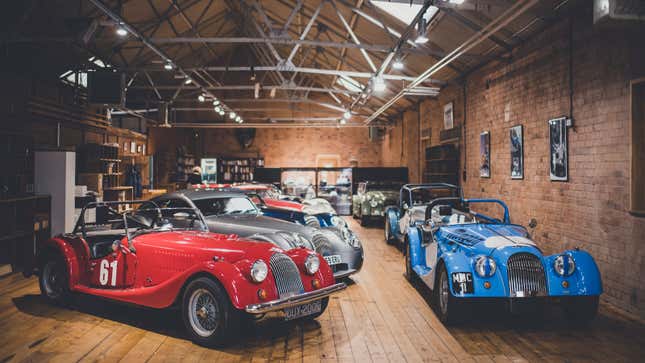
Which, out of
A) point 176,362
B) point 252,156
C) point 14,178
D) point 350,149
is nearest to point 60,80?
point 14,178

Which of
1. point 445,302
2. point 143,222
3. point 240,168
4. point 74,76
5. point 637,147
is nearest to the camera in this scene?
point 445,302

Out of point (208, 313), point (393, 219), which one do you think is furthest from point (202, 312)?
point (393, 219)

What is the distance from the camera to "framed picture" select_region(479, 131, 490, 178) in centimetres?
907

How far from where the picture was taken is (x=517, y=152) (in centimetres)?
768

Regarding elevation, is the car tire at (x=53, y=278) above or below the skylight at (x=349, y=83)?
below

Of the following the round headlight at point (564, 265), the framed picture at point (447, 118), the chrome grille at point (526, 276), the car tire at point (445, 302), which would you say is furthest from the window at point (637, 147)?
the framed picture at point (447, 118)

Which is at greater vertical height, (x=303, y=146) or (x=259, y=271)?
(x=303, y=146)

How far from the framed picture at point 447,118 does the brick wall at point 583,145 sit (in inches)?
112

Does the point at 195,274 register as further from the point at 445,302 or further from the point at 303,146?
the point at 303,146

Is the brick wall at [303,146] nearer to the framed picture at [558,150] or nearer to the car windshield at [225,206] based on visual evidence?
the car windshield at [225,206]

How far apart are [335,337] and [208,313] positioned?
116 cm

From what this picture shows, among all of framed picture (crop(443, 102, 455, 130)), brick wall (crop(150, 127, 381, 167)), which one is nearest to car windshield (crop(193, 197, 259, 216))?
framed picture (crop(443, 102, 455, 130))

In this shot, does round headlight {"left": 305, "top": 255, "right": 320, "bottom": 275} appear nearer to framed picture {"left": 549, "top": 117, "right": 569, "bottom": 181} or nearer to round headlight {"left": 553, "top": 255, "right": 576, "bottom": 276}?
round headlight {"left": 553, "top": 255, "right": 576, "bottom": 276}

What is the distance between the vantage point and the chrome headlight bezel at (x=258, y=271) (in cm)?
367
